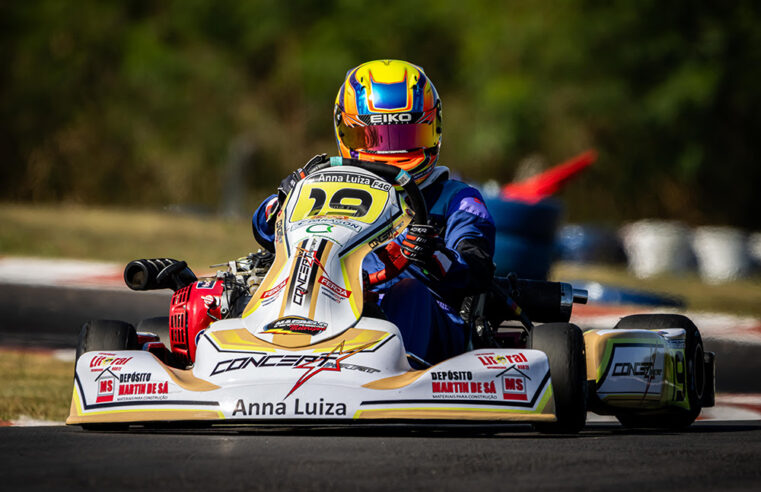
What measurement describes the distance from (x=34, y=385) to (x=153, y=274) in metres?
2.09

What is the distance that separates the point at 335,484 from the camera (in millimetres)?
3596

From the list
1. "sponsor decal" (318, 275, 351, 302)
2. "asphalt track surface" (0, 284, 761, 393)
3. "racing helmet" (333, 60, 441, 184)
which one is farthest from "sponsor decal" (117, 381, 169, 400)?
"asphalt track surface" (0, 284, 761, 393)

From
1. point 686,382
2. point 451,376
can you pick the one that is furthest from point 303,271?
point 686,382

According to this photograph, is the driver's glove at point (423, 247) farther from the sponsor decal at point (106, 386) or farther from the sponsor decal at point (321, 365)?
the sponsor decal at point (106, 386)

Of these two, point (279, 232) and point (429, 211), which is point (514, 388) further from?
point (429, 211)

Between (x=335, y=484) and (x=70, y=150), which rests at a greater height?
(x=70, y=150)

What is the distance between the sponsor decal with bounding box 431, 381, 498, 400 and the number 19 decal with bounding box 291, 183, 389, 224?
0.86m

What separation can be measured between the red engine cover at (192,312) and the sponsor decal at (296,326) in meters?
0.72

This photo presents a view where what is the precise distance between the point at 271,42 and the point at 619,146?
24.1 ft

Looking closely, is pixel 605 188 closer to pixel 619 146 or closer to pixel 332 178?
pixel 619 146

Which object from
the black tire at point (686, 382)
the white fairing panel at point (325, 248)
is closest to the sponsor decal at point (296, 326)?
the white fairing panel at point (325, 248)

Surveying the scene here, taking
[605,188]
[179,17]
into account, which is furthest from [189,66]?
[605,188]

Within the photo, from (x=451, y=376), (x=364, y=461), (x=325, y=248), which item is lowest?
(x=364, y=461)

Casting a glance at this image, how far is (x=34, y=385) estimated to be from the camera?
7406 millimetres
